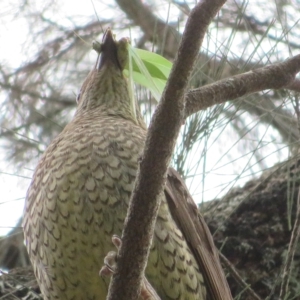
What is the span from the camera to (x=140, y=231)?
2168mm

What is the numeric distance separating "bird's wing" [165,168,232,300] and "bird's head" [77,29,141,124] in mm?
548

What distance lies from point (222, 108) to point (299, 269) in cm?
85

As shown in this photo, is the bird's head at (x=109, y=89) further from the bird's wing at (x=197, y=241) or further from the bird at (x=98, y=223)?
the bird's wing at (x=197, y=241)

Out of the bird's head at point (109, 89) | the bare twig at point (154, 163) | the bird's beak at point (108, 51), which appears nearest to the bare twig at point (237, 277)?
the bird's head at point (109, 89)

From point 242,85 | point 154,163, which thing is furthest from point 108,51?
point 154,163

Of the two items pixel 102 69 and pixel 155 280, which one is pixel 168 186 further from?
pixel 102 69

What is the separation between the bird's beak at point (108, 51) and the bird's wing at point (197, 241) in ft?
2.19

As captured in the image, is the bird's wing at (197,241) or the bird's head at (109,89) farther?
the bird's head at (109,89)

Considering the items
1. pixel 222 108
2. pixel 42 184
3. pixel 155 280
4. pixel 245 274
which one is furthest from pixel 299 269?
pixel 42 184

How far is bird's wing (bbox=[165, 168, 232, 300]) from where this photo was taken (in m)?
2.91

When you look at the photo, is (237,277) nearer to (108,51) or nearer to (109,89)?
(109,89)

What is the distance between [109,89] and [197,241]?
3.06 ft

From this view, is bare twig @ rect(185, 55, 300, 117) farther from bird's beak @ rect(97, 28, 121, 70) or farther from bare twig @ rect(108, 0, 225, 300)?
bird's beak @ rect(97, 28, 121, 70)

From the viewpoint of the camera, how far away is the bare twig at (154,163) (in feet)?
6.54
